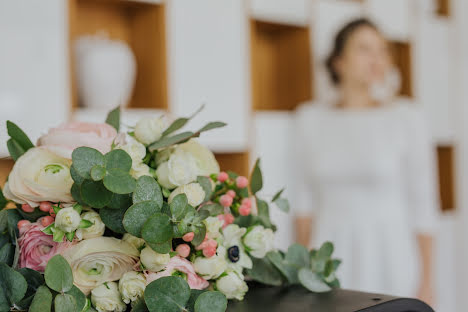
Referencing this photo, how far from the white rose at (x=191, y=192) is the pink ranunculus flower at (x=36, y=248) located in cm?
11

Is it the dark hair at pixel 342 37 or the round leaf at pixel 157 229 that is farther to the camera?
the dark hair at pixel 342 37

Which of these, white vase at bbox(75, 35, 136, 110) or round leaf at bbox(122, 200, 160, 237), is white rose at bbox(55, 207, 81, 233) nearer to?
round leaf at bbox(122, 200, 160, 237)

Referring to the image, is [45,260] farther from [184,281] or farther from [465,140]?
[465,140]

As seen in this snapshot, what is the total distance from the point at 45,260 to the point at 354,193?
198cm

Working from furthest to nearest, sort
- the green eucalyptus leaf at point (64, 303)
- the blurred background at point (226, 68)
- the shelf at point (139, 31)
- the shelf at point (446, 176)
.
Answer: the shelf at point (446, 176) < the shelf at point (139, 31) < the blurred background at point (226, 68) < the green eucalyptus leaf at point (64, 303)

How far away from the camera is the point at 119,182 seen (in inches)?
19.9

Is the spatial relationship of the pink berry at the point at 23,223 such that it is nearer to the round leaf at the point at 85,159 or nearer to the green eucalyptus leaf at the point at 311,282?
the round leaf at the point at 85,159

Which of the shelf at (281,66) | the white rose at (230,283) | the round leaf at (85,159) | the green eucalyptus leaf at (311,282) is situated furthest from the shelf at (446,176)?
the round leaf at (85,159)

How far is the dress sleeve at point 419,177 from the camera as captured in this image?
243cm

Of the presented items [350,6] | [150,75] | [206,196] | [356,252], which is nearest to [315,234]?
[356,252]

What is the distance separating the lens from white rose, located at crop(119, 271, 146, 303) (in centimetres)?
53

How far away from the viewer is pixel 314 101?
2.67 meters

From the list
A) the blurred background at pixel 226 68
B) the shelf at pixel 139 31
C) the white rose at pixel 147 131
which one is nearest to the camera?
the white rose at pixel 147 131

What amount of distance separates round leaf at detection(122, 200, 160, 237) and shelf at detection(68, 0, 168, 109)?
5.39 feet
